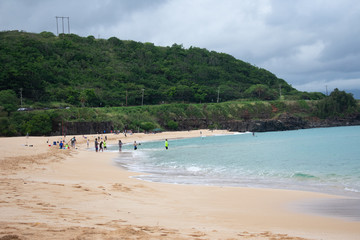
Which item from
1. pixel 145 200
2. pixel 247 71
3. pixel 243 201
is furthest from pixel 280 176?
pixel 247 71

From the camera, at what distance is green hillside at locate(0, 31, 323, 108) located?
248ft

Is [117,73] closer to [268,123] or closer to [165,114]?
[165,114]

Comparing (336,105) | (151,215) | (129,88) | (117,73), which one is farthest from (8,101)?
(336,105)

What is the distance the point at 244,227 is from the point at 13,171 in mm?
10114

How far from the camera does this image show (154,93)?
92125 millimetres

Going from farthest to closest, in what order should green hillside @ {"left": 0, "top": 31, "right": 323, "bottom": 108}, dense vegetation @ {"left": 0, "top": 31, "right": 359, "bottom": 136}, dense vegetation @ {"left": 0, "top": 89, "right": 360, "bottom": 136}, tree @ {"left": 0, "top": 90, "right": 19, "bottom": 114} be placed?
1. green hillside @ {"left": 0, "top": 31, "right": 323, "bottom": 108}
2. dense vegetation @ {"left": 0, "top": 31, "right": 359, "bottom": 136}
3. tree @ {"left": 0, "top": 90, "right": 19, "bottom": 114}
4. dense vegetation @ {"left": 0, "top": 89, "right": 360, "bottom": 136}

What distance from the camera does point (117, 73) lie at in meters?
103

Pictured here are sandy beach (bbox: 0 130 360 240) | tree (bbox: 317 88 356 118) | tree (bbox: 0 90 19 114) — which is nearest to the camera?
sandy beach (bbox: 0 130 360 240)

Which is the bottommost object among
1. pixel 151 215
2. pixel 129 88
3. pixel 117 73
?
pixel 151 215

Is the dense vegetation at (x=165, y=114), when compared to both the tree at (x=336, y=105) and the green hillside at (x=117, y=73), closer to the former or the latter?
the tree at (x=336, y=105)

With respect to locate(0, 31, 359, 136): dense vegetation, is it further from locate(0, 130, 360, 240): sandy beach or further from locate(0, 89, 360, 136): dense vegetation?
locate(0, 130, 360, 240): sandy beach

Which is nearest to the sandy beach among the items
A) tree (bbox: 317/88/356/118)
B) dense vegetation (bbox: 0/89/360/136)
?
dense vegetation (bbox: 0/89/360/136)

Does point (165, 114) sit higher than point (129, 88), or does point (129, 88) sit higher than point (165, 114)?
point (129, 88)

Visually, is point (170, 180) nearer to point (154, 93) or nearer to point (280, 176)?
point (280, 176)
